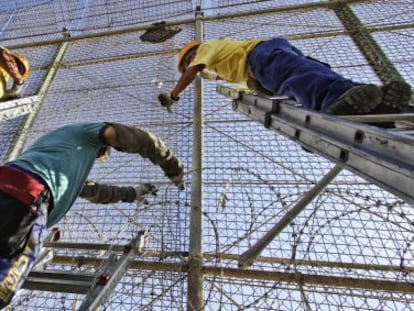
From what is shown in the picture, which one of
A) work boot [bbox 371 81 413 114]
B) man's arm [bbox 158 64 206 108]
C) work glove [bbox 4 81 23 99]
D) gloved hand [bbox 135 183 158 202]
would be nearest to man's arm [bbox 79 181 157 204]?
gloved hand [bbox 135 183 158 202]

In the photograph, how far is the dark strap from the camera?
4.81 ft

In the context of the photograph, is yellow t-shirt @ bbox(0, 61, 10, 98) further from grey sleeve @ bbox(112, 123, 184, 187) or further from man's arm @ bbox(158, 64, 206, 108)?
grey sleeve @ bbox(112, 123, 184, 187)

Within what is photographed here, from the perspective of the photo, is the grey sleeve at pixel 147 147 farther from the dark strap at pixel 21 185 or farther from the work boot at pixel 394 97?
the work boot at pixel 394 97

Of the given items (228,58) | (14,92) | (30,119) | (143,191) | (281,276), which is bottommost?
(281,276)

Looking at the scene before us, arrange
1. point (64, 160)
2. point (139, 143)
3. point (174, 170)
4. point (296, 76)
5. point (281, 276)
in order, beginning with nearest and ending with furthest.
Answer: point (64, 160) → point (296, 76) → point (139, 143) → point (174, 170) → point (281, 276)

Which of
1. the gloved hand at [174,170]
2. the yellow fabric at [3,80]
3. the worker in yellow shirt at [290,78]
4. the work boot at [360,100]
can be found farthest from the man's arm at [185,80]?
the work boot at [360,100]

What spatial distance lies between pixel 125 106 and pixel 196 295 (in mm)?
2918

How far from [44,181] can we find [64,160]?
0.19m

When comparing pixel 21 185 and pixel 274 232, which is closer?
pixel 21 185

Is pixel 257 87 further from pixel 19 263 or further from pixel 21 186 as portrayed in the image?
pixel 19 263

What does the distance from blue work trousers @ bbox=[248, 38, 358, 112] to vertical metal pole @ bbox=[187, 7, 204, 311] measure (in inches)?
46.0

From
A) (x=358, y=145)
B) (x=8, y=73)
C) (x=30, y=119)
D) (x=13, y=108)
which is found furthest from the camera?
(x=30, y=119)

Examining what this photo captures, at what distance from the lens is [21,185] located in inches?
58.6

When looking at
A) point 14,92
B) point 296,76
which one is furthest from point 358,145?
point 14,92
